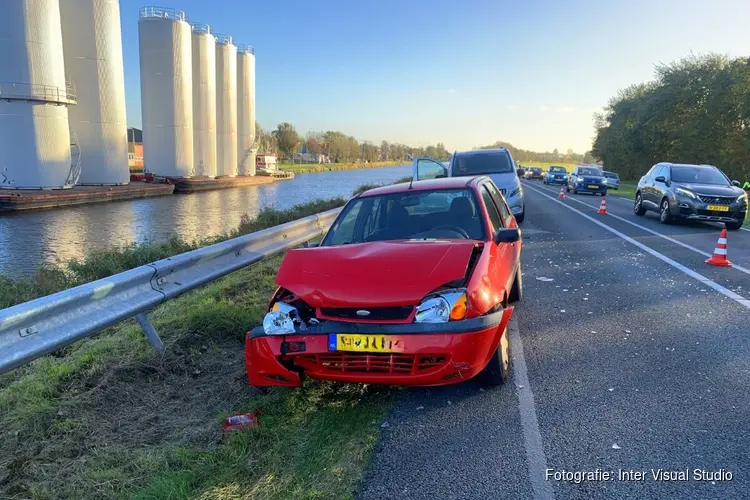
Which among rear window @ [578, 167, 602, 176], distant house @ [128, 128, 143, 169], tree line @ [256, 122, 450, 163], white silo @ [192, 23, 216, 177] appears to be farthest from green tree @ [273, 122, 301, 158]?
rear window @ [578, 167, 602, 176]

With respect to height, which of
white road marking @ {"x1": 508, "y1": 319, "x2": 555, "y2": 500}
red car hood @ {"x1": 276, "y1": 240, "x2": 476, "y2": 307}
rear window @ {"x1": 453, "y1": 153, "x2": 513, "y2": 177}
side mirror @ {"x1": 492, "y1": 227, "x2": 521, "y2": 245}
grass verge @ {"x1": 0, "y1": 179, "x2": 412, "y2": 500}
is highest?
rear window @ {"x1": 453, "y1": 153, "x2": 513, "y2": 177}

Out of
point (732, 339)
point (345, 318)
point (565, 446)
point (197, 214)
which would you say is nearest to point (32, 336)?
point (345, 318)

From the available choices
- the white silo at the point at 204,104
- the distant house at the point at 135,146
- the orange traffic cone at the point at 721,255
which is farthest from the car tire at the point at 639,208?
the distant house at the point at 135,146

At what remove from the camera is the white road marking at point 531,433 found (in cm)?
276

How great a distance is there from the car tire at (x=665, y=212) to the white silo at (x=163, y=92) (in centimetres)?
4680

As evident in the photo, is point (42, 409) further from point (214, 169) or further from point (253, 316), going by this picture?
point (214, 169)

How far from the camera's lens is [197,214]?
31.7 metres

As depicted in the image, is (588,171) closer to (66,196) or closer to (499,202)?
(499,202)

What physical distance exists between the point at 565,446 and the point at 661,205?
14.1 meters

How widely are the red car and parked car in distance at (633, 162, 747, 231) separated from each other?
11719 mm

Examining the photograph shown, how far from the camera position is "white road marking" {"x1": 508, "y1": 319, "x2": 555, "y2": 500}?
2755mm

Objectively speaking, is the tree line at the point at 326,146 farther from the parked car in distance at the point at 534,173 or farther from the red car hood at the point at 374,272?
the red car hood at the point at 374,272

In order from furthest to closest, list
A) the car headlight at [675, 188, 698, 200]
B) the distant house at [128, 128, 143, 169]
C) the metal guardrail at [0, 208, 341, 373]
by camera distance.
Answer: the distant house at [128, 128, 143, 169], the car headlight at [675, 188, 698, 200], the metal guardrail at [0, 208, 341, 373]

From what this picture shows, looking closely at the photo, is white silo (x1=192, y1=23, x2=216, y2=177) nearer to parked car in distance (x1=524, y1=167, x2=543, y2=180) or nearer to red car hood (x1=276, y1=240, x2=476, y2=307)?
parked car in distance (x1=524, y1=167, x2=543, y2=180)
